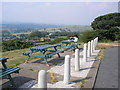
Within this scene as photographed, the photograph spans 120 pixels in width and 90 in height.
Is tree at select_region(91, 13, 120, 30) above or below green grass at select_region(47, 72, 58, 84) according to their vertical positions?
above

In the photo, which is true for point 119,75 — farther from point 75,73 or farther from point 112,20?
point 112,20

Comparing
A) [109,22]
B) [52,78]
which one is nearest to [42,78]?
[52,78]

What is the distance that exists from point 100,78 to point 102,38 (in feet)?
54.0

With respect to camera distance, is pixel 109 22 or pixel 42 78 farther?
pixel 109 22

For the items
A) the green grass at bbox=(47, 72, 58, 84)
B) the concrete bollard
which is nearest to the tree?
the green grass at bbox=(47, 72, 58, 84)

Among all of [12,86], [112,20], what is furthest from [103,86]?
[112,20]

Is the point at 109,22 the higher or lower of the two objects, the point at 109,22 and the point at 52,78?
the higher

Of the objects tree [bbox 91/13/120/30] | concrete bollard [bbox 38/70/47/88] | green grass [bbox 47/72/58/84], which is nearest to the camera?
concrete bollard [bbox 38/70/47/88]

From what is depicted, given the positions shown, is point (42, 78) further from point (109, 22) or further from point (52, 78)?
point (109, 22)

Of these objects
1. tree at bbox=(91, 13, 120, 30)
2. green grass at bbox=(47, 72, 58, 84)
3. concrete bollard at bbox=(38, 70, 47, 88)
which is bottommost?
green grass at bbox=(47, 72, 58, 84)

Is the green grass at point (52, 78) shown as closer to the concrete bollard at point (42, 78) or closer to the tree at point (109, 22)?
the concrete bollard at point (42, 78)

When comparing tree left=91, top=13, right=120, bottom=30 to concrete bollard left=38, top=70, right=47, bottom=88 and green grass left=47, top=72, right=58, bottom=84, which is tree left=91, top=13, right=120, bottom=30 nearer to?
green grass left=47, top=72, right=58, bottom=84

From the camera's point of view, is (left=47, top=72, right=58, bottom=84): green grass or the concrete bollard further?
(left=47, top=72, right=58, bottom=84): green grass

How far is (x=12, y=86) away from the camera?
→ 4.06 metres
